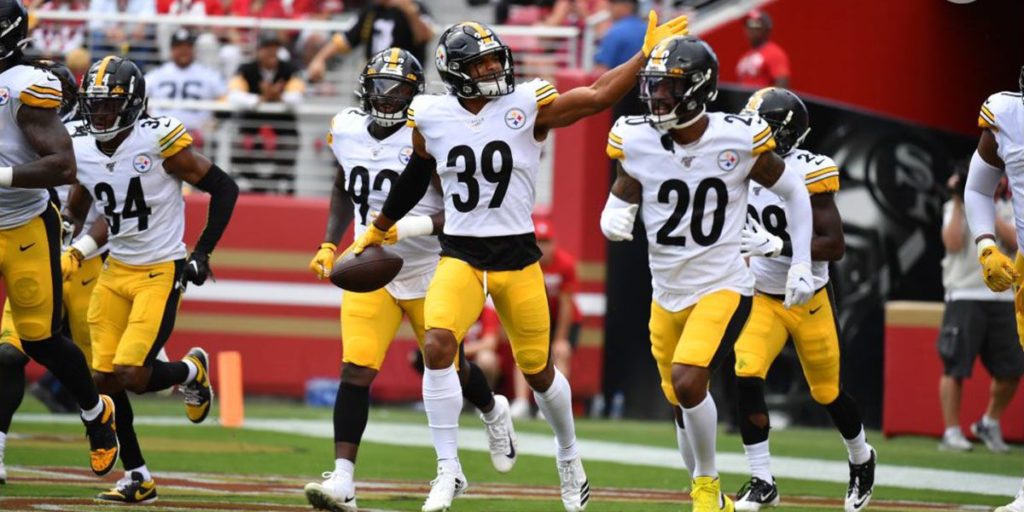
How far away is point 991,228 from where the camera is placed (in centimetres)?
770

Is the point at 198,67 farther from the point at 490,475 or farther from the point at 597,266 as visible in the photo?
the point at 490,475

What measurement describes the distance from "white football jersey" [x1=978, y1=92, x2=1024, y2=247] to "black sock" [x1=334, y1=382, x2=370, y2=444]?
9.81ft

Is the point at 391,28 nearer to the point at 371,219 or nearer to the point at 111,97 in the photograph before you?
the point at 371,219

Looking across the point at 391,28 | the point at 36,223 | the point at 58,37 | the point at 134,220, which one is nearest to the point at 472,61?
the point at 134,220

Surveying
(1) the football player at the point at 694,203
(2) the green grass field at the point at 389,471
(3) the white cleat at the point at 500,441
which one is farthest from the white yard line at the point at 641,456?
(1) the football player at the point at 694,203

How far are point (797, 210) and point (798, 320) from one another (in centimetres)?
105

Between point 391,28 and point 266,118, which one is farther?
point 266,118

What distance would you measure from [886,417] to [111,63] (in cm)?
731

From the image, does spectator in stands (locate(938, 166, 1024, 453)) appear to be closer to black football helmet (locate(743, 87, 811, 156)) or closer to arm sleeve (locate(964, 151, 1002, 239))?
black football helmet (locate(743, 87, 811, 156))

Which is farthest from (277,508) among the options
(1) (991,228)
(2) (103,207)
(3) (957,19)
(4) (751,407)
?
(3) (957,19)

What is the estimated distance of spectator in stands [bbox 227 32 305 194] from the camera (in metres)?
14.8

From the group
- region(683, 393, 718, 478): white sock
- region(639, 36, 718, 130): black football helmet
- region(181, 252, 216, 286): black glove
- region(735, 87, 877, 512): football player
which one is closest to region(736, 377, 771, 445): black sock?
region(735, 87, 877, 512): football player

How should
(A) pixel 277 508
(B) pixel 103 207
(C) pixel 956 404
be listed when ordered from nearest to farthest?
(A) pixel 277 508, (B) pixel 103 207, (C) pixel 956 404

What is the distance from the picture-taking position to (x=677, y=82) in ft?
22.4
